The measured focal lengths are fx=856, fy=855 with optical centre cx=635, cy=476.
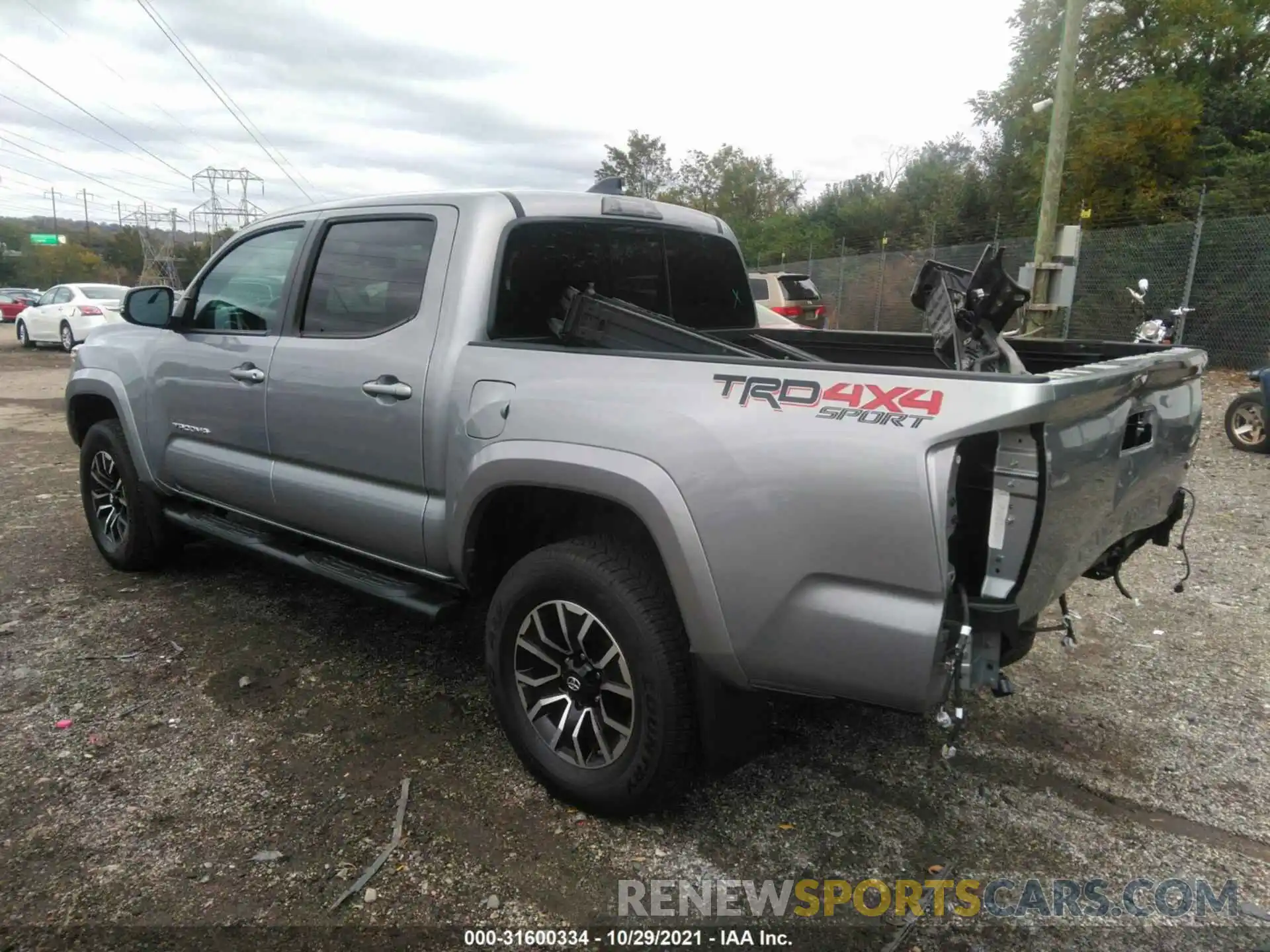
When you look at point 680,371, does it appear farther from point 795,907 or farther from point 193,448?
point 193,448

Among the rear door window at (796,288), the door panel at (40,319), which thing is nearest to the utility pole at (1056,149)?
the rear door window at (796,288)

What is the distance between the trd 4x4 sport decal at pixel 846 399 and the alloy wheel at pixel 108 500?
4030 millimetres

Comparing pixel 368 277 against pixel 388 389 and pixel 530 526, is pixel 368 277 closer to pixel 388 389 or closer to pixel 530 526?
pixel 388 389

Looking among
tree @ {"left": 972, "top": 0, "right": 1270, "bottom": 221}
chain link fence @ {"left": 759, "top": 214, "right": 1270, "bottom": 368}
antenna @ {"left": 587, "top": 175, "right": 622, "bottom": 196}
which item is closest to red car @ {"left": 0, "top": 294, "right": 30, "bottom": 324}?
chain link fence @ {"left": 759, "top": 214, "right": 1270, "bottom": 368}

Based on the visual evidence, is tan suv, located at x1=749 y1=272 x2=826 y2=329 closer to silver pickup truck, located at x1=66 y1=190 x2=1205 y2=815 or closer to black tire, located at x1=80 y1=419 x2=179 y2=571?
silver pickup truck, located at x1=66 y1=190 x2=1205 y2=815

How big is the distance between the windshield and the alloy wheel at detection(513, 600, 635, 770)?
21.8 meters

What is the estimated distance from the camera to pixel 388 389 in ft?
10.2

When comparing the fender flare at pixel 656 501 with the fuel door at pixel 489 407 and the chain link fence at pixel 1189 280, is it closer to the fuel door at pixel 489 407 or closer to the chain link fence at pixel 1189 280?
the fuel door at pixel 489 407

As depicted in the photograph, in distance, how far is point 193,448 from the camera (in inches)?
164

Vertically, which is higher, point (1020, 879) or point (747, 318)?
point (747, 318)

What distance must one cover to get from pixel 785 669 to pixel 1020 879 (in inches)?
40.8

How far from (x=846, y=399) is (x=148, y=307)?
3867 mm

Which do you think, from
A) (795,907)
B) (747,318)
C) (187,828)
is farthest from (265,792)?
(747,318)

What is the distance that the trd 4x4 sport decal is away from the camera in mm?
2008
